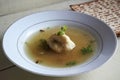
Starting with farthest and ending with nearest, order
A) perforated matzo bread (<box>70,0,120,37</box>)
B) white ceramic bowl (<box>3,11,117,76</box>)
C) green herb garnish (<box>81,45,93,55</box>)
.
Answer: perforated matzo bread (<box>70,0,120,37</box>) → green herb garnish (<box>81,45,93,55</box>) → white ceramic bowl (<box>3,11,117,76</box>)

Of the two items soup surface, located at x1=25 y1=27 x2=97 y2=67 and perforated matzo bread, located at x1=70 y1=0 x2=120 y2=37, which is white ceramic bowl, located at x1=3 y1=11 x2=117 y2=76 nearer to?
soup surface, located at x1=25 y1=27 x2=97 y2=67

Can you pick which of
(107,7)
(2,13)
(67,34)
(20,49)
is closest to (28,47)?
(20,49)

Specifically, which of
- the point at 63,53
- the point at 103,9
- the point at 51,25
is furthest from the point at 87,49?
the point at 103,9

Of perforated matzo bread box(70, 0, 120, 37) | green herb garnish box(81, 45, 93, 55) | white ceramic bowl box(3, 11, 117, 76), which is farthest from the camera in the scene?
perforated matzo bread box(70, 0, 120, 37)

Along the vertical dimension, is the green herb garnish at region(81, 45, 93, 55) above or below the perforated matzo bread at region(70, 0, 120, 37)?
below

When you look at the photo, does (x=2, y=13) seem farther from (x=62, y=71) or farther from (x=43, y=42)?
(x=62, y=71)

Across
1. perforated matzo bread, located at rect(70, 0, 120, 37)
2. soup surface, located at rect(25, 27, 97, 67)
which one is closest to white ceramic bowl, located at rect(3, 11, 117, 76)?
soup surface, located at rect(25, 27, 97, 67)

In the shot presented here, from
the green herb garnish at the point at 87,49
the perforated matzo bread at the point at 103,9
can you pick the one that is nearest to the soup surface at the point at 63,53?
the green herb garnish at the point at 87,49
